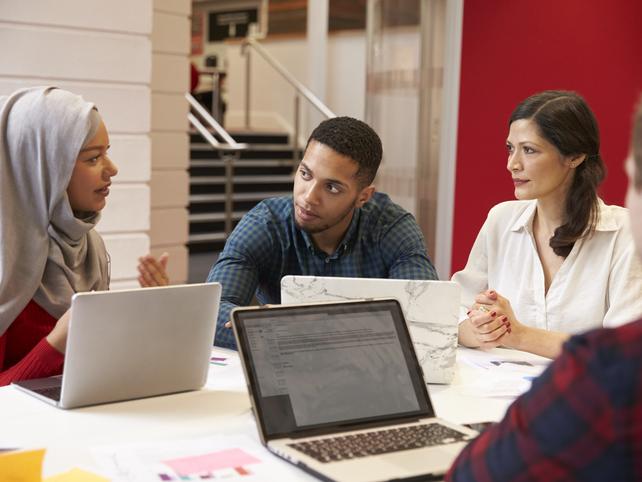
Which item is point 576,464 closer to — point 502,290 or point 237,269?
point 237,269

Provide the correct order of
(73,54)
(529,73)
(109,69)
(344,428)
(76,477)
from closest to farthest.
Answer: (76,477) < (344,428) < (73,54) < (109,69) < (529,73)

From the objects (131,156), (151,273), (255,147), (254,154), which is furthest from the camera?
(254,154)

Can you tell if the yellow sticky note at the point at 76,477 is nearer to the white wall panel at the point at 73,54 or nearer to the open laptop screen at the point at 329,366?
the open laptop screen at the point at 329,366

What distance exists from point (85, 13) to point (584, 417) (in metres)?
3.65

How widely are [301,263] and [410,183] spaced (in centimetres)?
417

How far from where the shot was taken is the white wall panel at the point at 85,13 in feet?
12.8

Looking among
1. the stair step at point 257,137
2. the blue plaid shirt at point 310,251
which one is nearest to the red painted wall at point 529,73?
the blue plaid shirt at point 310,251

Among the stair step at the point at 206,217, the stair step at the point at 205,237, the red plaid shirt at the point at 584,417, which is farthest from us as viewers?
the stair step at the point at 206,217

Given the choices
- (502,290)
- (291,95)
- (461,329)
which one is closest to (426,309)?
(461,329)


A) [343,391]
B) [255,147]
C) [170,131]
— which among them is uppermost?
[170,131]

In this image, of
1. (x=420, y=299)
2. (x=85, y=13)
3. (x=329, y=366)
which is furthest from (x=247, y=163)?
(x=329, y=366)

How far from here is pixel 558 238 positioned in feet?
8.73

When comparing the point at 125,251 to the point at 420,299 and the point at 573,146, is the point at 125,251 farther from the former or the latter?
the point at 420,299

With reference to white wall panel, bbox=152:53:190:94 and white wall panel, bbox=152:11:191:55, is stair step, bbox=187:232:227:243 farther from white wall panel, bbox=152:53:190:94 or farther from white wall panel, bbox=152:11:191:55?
white wall panel, bbox=152:11:191:55
